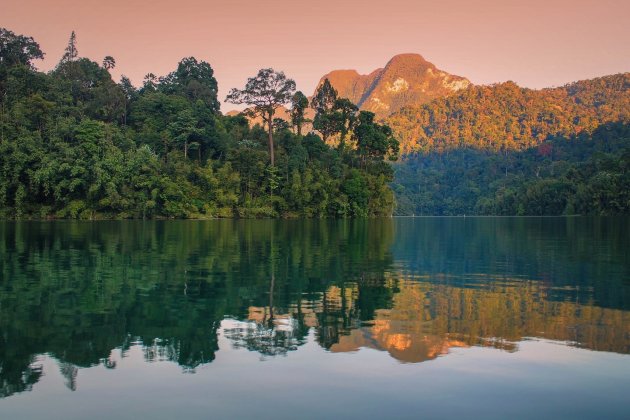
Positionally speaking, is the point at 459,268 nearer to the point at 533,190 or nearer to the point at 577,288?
the point at 577,288

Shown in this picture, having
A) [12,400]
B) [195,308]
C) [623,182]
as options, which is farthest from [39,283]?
[623,182]

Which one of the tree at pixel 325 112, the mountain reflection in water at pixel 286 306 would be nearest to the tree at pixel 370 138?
the tree at pixel 325 112

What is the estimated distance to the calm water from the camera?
6895 mm

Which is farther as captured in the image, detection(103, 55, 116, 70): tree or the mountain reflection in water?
detection(103, 55, 116, 70): tree

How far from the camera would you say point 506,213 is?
560 feet

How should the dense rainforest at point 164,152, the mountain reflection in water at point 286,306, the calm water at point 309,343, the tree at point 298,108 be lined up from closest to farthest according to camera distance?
the calm water at point 309,343 → the mountain reflection in water at point 286,306 → the dense rainforest at point 164,152 → the tree at point 298,108

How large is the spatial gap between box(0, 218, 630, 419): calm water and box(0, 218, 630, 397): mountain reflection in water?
0.06 metres

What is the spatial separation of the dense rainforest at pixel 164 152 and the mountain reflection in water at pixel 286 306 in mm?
52367

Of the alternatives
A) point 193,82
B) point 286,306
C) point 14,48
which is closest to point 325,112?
point 193,82

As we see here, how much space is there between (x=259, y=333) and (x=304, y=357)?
1783 millimetres

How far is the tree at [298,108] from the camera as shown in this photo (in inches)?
3716

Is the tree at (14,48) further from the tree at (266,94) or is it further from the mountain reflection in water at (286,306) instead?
the mountain reflection in water at (286,306)

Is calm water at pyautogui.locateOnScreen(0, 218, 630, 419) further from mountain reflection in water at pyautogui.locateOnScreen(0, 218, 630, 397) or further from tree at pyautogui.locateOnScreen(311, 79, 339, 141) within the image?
tree at pyautogui.locateOnScreen(311, 79, 339, 141)

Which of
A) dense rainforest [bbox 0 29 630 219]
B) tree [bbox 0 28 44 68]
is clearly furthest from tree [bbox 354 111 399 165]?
tree [bbox 0 28 44 68]
